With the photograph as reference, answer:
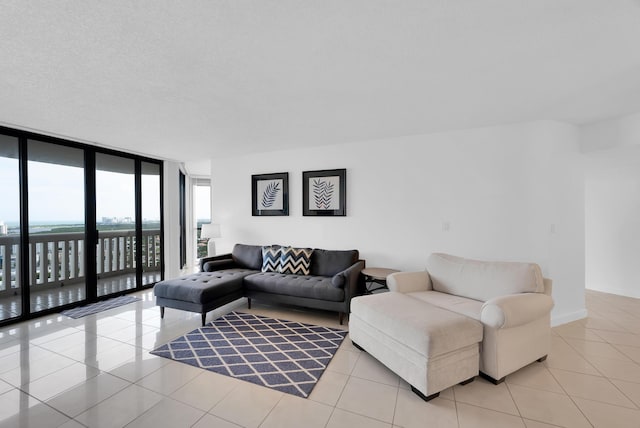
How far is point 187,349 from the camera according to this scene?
2.70 meters

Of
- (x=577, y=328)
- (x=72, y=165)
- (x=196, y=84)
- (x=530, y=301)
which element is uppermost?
(x=196, y=84)

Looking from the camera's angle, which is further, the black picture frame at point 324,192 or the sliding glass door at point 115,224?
the sliding glass door at point 115,224

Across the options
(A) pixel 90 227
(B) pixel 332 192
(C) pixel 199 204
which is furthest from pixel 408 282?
(C) pixel 199 204

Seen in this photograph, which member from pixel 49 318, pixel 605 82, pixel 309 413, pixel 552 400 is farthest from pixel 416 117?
pixel 49 318

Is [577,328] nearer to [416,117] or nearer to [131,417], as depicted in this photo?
[416,117]

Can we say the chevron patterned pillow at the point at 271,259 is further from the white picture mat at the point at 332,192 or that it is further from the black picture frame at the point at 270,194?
the white picture mat at the point at 332,192

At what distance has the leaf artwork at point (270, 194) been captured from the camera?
473 cm

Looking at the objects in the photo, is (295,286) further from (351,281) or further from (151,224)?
(151,224)

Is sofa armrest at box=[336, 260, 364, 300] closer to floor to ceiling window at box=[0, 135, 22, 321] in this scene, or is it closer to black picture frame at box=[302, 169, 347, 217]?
black picture frame at box=[302, 169, 347, 217]

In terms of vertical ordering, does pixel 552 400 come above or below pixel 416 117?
below

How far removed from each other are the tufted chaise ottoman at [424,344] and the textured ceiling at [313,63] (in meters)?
1.92

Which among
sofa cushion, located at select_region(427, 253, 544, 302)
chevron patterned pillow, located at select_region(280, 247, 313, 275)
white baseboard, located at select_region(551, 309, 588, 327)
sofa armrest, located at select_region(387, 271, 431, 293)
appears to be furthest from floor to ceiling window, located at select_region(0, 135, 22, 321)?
white baseboard, located at select_region(551, 309, 588, 327)

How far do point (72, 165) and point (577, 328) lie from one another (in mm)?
6972

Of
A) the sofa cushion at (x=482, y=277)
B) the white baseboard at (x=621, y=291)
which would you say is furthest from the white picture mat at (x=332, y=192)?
the white baseboard at (x=621, y=291)
